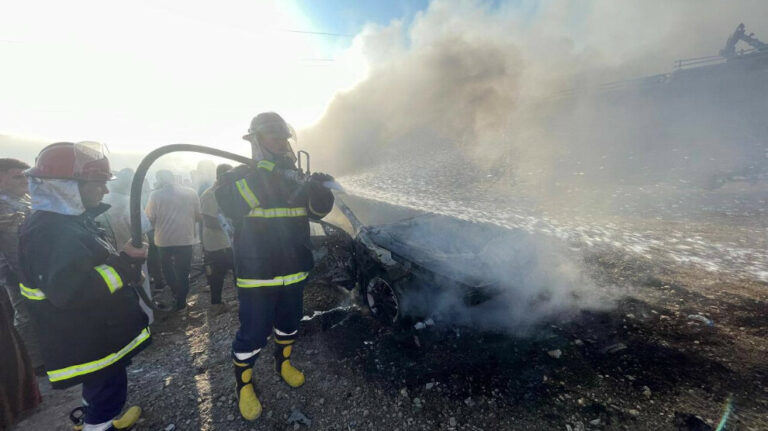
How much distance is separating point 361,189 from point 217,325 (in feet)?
29.4

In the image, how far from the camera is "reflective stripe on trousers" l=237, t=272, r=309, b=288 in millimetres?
2373

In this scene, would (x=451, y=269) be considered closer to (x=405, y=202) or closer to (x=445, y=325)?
(x=445, y=325)

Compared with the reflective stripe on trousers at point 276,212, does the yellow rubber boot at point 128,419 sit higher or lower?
lower

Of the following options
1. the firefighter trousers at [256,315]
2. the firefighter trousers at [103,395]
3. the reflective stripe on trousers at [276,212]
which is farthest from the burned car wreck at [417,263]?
the firefighter trousers at [103,395]

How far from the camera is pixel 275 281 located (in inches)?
96.2

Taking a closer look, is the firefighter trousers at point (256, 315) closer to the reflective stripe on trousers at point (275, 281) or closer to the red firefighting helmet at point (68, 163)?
the reflective stripe on trousers at point (275, 281)

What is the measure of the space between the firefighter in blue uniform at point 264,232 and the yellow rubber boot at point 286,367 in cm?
30

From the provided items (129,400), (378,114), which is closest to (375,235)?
(129,400)

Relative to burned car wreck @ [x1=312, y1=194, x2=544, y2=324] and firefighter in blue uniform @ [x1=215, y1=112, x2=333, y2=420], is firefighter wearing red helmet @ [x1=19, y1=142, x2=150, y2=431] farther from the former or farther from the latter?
burned car wreck @ [x1=312, y1=194, x2=544, y2=324]

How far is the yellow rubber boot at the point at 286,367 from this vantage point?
2.72 metres

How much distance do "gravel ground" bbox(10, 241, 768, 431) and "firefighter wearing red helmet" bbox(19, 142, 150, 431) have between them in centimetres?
90

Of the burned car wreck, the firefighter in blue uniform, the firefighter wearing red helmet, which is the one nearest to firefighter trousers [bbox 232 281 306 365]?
the firefighter in blue uniform

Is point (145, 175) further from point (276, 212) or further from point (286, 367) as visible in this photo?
point (286, 367)

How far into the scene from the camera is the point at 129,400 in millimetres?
2672
